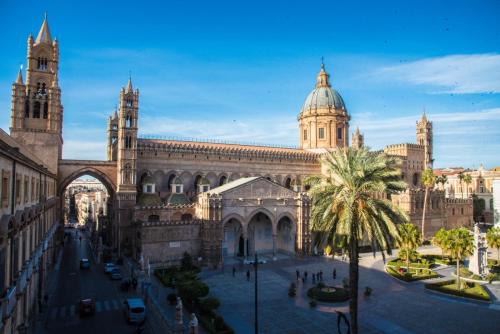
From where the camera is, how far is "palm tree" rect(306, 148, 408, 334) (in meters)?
17.6

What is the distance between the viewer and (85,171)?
46719 millimetres

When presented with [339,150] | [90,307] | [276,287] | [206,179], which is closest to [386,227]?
[339,150]

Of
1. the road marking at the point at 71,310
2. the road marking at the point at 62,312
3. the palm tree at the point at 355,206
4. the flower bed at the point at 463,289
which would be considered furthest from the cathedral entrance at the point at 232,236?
the palm tree at the point at 355,206

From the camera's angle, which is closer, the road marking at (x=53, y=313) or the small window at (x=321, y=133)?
the road marking at (x=53, y=313)

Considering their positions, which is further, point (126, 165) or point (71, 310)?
point (126, 165)

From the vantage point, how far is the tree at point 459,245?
1169 inches

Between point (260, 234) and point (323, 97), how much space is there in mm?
32104

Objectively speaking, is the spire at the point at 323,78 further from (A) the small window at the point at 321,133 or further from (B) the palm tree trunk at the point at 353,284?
(B) the palm tree trunk at the point at 353,284

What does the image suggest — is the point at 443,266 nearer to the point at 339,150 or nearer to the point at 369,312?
the point at 369,312

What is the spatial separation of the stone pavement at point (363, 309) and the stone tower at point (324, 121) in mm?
33895

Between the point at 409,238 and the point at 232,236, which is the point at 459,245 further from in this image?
the point at 232,236

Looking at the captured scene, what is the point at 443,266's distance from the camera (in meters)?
38.8

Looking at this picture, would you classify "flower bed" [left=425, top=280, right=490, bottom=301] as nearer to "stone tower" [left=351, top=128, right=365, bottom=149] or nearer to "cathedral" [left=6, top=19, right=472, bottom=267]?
"cathedral" [left=6, top=19, right=472, bottom=267]

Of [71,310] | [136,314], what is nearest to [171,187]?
[71,310]
